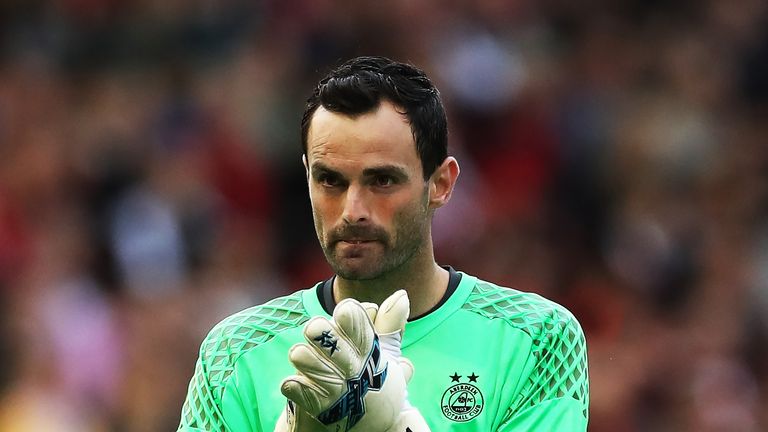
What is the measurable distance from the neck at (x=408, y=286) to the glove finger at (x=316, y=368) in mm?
893

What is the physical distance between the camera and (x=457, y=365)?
176 inches

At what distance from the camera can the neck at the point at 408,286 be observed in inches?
179

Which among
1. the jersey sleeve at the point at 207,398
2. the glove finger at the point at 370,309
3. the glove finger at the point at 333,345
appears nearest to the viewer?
the glove finger at the point at 333,345

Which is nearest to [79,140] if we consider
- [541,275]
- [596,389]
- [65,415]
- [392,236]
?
[65,415]

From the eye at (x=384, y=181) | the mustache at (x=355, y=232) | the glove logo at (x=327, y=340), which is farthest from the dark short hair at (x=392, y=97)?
the glove logo at (x=327, y=340)

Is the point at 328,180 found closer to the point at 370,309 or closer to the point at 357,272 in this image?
the point at 357,272

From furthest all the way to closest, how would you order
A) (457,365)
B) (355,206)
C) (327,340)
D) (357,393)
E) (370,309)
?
1. (457,365)
2. (355,206)
3. (370,309)
4. (357,393)
5. (327,340)

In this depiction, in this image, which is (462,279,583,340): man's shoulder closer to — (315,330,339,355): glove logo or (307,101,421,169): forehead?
(307,101,421,169): forehead

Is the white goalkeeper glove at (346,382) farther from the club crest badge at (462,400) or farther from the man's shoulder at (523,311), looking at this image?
the man's shoulder at (523,311)

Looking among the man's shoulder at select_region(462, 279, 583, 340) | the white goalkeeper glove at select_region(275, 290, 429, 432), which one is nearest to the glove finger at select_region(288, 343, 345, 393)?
the white goalkeeper glove at select_region(275, 290, 429, 432)

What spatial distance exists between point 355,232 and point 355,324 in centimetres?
68

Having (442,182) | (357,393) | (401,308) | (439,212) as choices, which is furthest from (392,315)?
(439,212)

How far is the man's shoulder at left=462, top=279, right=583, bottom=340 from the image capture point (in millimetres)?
4566

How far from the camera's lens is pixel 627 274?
960cm
